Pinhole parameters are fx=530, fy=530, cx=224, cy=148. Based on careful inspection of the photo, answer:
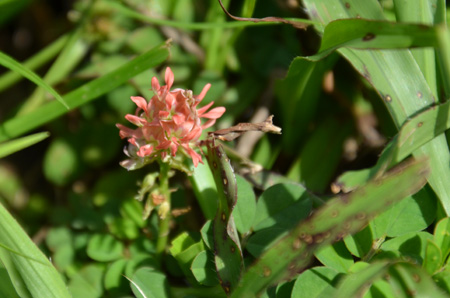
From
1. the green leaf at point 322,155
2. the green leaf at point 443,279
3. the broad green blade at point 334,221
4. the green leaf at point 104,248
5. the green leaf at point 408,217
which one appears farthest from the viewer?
the green leaf at point 322,155

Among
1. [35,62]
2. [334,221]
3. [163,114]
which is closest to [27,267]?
[163,114]

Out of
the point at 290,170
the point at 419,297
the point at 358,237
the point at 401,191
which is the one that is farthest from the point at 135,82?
the point at 419,297

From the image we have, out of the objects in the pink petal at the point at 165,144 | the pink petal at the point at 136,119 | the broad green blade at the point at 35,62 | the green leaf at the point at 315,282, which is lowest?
the green leaf at the point at 315,282

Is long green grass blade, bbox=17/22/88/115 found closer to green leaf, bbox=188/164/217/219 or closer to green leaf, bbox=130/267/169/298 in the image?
green leaf, bbox=188/164/217/219

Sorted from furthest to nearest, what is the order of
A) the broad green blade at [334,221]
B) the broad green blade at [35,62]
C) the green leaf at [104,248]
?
the broad green blade at [35,62] < the green leaf at [104,248] < the broad green blade at [334,221]

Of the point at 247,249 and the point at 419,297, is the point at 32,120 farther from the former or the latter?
the point at 419,297

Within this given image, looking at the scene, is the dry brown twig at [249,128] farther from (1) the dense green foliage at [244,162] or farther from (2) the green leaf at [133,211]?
(2) the green leaf at [133,211]

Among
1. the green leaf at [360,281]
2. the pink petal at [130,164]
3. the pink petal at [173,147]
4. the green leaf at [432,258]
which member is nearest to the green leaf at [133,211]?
the pink petal at [130,164]
